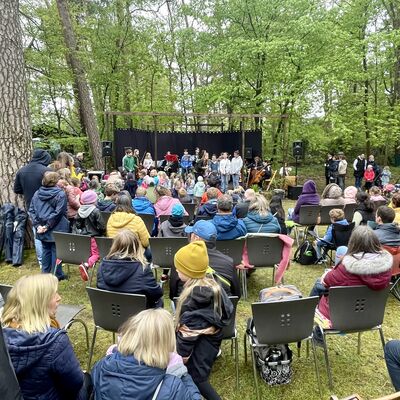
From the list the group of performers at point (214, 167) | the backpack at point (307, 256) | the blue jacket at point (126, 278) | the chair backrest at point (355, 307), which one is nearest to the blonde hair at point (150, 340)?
the blue jacket at point (126, 278)

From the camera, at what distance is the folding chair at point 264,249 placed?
4047mm

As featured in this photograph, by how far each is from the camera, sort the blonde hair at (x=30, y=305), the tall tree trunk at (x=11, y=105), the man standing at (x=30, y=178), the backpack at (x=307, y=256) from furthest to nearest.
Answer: the backpack at (x=307, y=256) < the tall tree trunk at (x=11, y=105) < the man standing at (x=30, y=178) < the blonde hair at (x=30, y=305)

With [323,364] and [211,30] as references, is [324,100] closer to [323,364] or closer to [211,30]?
[211,30]

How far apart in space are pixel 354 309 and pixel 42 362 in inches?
82.8

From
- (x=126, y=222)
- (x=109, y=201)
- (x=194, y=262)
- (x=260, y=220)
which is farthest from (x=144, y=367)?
(x=109, y=201)

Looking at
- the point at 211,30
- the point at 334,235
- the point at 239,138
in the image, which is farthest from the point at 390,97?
the point at 334,235

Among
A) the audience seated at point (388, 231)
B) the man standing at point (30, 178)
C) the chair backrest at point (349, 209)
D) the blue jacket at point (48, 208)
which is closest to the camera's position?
the audience seated at point (388, 231)

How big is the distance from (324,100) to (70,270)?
47.7ft

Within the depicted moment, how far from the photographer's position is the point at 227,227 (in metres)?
4.02

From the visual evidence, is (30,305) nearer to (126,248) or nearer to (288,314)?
(126,248)

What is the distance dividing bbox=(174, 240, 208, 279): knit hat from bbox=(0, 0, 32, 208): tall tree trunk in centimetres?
419

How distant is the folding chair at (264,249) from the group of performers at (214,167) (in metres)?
8.32

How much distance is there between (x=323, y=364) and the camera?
2984 millimetres

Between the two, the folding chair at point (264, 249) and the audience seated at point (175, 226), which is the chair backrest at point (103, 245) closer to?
the audience seated at point (175, 226)
